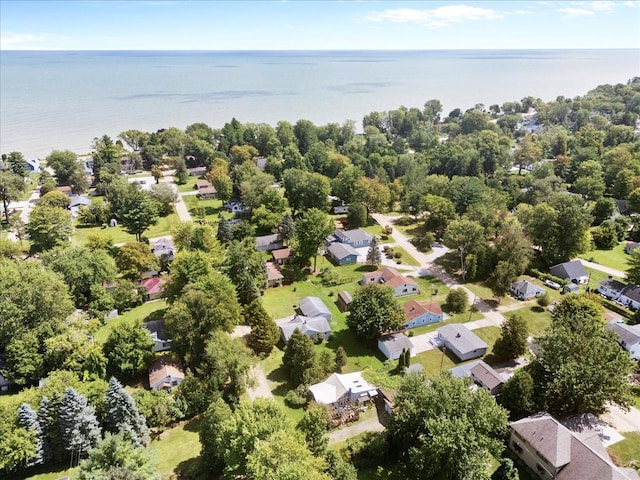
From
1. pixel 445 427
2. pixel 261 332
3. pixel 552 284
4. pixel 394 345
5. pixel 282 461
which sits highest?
pixel 445 427

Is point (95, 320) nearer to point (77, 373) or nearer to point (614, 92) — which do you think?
point (77, 373)

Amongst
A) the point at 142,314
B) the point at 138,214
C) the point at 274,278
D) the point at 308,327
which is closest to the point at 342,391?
the point at 308,327

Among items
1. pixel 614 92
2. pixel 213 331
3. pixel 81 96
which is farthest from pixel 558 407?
pixel 81 96

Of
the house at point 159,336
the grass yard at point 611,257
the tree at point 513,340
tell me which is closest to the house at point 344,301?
the tree at point 513,340

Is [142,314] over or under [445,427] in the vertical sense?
under

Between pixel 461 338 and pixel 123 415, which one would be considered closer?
pixel 123 415

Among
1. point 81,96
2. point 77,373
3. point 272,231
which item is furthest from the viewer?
point 81,96

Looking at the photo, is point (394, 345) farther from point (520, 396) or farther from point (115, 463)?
point (115, 463)

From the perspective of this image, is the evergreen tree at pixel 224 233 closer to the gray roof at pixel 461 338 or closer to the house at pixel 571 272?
the gray roof at pixel 461 338
